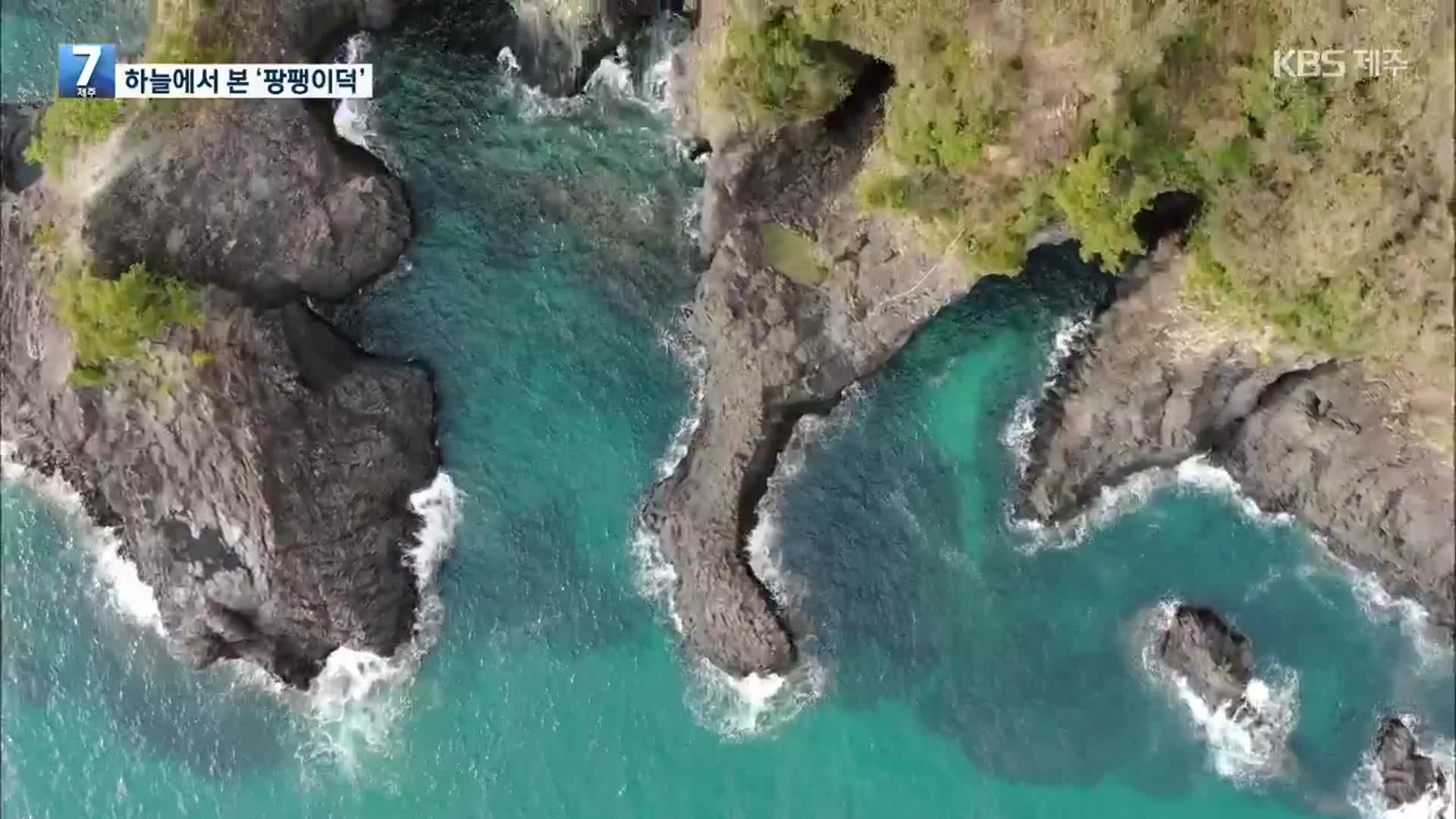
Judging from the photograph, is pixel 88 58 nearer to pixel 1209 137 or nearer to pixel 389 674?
pixel 389 674

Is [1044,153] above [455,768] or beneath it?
above

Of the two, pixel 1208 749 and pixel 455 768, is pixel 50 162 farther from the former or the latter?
pixel 1208 749

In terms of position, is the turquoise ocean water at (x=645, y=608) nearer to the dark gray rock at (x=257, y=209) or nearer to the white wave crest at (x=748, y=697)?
the white wave crest at (x=748, y=697)

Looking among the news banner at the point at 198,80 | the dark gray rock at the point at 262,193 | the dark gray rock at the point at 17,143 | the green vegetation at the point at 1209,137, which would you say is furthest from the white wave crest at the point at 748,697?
the dark gray rock at the point at 17,143

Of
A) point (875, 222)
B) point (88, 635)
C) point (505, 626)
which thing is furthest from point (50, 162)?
point (875, 222)

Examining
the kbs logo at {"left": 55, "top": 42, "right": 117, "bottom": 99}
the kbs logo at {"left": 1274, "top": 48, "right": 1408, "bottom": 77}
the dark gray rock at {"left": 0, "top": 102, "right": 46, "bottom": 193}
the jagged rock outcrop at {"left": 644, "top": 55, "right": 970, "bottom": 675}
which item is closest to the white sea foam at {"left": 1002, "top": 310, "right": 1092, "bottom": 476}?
the jagged rock outcrop at {"left": 644, "top": 55, "right": 970, "bottom": 675}

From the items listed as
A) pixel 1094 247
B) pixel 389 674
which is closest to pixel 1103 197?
pixel 1094 247

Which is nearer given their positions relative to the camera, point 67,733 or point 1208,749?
point 1208,749
